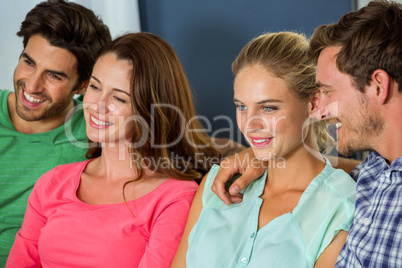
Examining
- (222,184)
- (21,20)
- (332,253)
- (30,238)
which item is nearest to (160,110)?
(222,184)

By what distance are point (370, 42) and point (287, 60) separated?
0.85 feet

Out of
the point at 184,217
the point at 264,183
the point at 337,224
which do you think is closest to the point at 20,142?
the point at 184,217

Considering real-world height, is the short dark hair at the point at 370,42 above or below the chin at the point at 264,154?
above

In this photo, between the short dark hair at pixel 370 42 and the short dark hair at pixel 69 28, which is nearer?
the short dark hair at pixel 370 42

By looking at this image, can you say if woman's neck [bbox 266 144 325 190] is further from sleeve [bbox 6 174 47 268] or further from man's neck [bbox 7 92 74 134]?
man's neck [bbox 7 92 74 134]

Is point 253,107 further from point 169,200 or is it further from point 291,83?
point 169,200

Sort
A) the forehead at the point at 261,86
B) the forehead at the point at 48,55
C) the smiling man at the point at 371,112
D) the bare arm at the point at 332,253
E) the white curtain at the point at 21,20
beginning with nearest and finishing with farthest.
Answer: the smiling man at the point at 371,112 < the bare arm at the point at 332,253 < the forehead at the point at 261,86 < the forehead at the point at 48,55 < the white curtain at the point at 21,20

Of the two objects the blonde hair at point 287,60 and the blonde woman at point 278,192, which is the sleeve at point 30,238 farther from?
the blonde hair at point 287,60

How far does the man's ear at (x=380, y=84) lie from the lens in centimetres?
116

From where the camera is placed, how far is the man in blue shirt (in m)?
1.11

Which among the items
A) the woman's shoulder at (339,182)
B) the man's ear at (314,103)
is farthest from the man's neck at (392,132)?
the man's ear at (314,103)

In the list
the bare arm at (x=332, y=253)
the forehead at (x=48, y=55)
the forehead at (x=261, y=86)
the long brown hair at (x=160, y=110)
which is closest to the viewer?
the bare arm at (x=332, y=253)

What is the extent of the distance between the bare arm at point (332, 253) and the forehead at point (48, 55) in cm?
131

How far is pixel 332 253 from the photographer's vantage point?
1.22m
